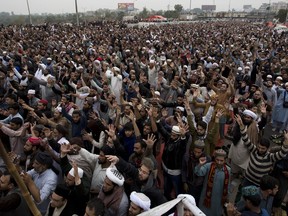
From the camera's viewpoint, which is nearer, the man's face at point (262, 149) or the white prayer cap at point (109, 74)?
the man's face at point (262, 149)


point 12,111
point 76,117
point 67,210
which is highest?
point 12,111

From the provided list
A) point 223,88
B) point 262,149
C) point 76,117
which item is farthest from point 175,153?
point 223,88

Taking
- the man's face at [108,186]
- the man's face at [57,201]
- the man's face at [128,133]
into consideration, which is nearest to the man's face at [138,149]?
the man's face at [128,133]

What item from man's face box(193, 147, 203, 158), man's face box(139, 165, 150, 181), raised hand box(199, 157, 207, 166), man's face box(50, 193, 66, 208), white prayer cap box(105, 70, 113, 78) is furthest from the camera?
white prayer cap box(105, 70, 113, 78)

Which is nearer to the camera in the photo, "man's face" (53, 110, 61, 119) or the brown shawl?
the brown shawl

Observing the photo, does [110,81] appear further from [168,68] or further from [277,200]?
[277,200]

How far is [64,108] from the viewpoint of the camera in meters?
5.68

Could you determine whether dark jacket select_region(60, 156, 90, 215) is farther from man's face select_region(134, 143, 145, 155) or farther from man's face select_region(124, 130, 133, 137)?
man's face select_region(124, 130, 133, 137)

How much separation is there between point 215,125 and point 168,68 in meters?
5.21

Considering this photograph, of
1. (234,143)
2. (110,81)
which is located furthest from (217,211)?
(110,81)

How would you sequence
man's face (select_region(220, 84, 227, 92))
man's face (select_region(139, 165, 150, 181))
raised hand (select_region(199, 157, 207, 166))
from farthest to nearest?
man's face (select_region(220, 84, 227, 92))
raised hand (select_region(199, 157, 207, 166))
man's face (select_region(139, 165, 150, 181))

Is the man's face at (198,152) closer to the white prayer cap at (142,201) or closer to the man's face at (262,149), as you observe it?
the man's face at (262,149)

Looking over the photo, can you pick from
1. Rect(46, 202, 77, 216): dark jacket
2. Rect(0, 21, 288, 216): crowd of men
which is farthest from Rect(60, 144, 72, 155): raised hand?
Rect(46, 202, 77, 216): dark jacket

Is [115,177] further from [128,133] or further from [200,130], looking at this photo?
[200,130]
